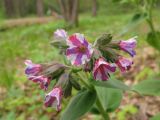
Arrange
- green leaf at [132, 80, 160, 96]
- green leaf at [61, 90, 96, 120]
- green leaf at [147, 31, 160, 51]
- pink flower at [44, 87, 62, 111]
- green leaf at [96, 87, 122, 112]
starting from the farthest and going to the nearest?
green leaf at [147, 31, 160, 51] < green leaf at [96, 87, 122, 112] < green leaf at [132, 80, 160, 96] < green leaf at [61, 90, 96, 120] < pink flower at [44, 87, 62, 111]

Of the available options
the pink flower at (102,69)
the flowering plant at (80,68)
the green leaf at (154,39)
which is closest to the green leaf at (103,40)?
the flowering plant at (80,68)

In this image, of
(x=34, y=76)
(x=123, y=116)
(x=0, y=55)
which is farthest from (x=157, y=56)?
(x=34, y=76)

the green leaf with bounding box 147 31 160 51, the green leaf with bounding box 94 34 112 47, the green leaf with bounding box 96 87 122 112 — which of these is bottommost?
the green leaf with bounding box 96 87 122 112

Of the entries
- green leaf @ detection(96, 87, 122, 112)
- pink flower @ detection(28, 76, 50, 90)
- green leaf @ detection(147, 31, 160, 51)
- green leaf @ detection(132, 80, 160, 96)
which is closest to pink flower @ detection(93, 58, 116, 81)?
pink flower @ detection(28, 76, 50, 90)

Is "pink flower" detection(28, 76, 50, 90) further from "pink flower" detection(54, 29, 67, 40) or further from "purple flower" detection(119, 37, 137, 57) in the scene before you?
"purple flower" detection(119, 37, 137, 57)

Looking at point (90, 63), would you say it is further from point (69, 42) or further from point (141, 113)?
point (141, 113)
